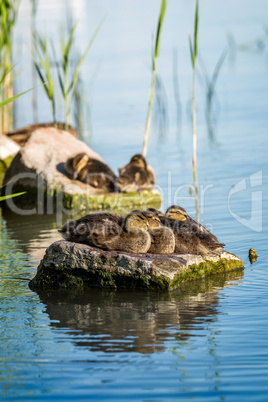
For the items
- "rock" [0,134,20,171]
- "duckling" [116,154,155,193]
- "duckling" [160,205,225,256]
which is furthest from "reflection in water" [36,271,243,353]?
"rock" [0,134,20,171]

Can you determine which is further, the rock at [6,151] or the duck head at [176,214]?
the rock at [6,151]

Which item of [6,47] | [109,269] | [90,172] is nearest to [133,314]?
[109,269]

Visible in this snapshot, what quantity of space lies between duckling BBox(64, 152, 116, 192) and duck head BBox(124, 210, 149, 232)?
425 centimetres

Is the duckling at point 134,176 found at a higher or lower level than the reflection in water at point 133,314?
higher

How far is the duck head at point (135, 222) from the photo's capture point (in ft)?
21.2

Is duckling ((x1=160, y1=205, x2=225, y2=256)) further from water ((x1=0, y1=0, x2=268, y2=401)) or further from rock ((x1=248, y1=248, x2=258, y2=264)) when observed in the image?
rock ((x1=248, y1=248, x2=258, y2=264))

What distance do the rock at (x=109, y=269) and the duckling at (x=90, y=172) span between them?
4261mm

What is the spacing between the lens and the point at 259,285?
6297 mm

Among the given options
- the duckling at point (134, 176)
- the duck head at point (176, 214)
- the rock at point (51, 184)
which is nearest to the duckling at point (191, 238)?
the duck head at point (176, 214)

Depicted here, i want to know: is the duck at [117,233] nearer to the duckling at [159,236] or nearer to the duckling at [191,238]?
the duckling at [159,236]

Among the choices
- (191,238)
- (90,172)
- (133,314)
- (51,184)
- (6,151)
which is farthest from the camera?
(6,151)

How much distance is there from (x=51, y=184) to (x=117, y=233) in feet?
14.3

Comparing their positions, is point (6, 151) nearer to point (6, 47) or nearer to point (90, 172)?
point (6, 47)

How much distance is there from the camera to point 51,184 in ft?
35.0
